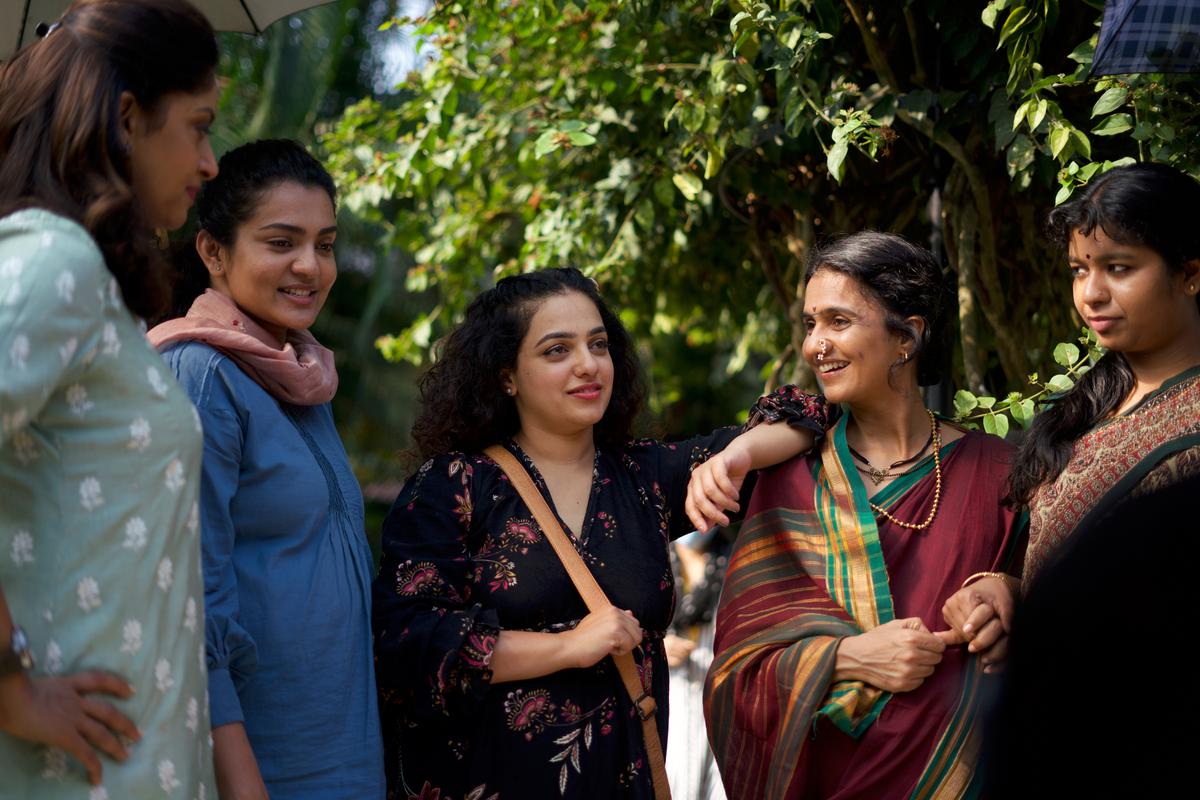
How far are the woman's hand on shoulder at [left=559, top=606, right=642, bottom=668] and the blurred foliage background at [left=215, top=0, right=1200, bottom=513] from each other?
2.49 ft

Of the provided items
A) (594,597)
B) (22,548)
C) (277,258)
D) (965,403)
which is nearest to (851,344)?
(965,403)

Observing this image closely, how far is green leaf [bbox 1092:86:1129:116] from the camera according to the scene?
2869 millimetres

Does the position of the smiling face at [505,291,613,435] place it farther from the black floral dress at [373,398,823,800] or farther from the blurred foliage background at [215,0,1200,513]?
the blurred foliage background at [215,0,1200,513]

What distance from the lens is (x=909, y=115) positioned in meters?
3.47

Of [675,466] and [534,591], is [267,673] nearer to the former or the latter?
[534,591]

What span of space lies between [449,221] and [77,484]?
12.6 ft

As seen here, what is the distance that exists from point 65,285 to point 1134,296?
1.89m

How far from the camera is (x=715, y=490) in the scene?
8.21ft

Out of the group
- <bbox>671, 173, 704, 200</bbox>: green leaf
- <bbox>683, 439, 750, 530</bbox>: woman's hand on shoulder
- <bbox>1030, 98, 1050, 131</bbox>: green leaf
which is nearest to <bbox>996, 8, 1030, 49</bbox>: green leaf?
<bbox>1030, 98, 1050, 131</bbox>: green leaf

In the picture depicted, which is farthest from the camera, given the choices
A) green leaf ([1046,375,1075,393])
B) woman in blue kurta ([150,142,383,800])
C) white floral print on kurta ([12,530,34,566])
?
green leaf ([1046,375,1075,393])

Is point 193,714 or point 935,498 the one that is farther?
point 935,498

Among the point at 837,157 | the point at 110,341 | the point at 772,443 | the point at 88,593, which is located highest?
the point at 837,157

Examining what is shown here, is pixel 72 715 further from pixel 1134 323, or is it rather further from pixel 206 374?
pixel 1134 323

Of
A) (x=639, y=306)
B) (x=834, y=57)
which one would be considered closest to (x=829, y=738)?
(x=834, y=57)
